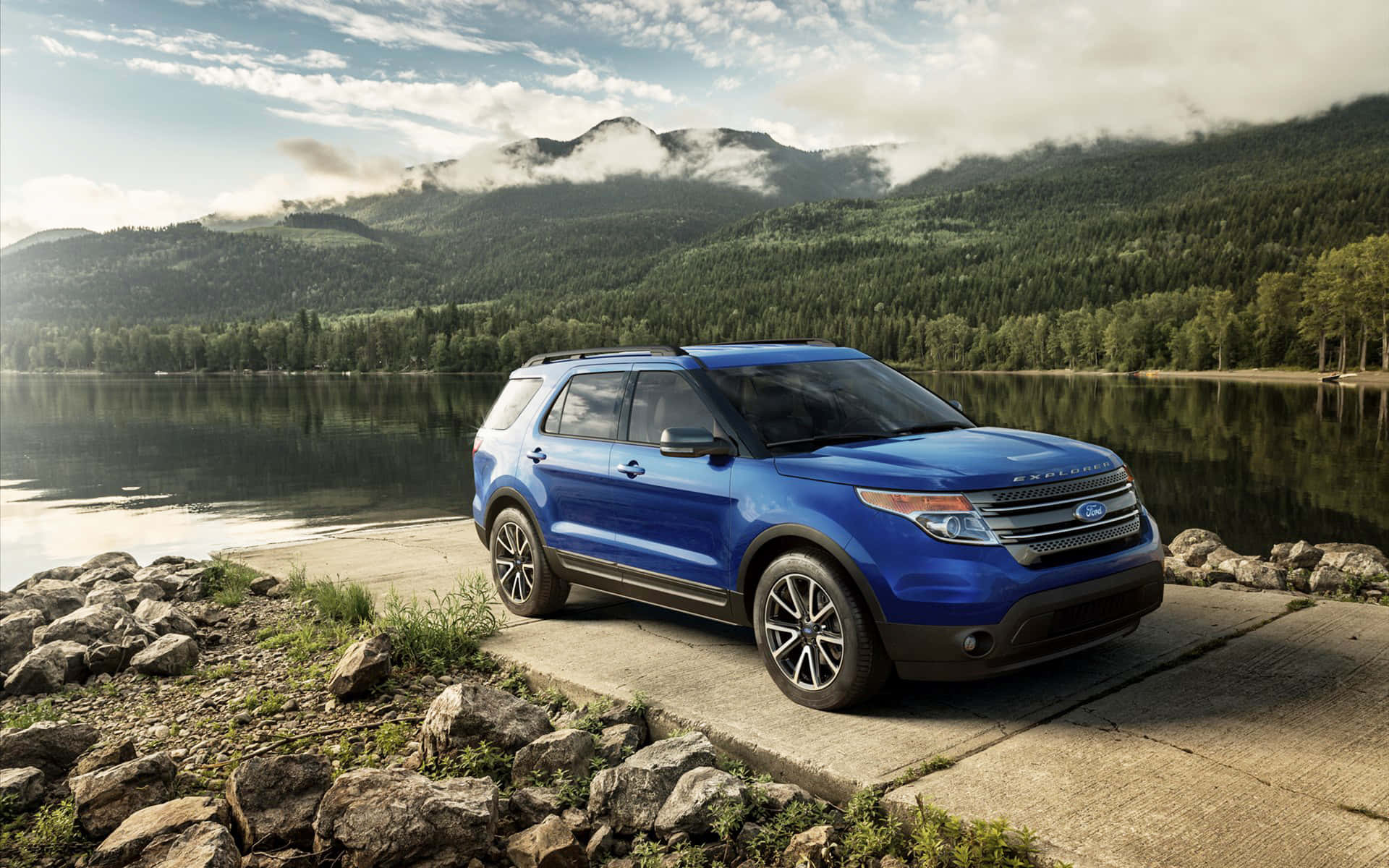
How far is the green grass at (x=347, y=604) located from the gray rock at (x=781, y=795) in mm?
4656

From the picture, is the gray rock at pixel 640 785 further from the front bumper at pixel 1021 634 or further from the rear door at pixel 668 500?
the rear door at pixel 668 500

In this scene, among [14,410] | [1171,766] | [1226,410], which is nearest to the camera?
[1171,766]

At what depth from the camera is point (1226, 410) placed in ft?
174

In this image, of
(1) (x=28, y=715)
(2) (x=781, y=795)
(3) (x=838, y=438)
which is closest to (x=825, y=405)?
(3) (x=838, y=438)

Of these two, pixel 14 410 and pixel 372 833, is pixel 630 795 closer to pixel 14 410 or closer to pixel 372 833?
pixel 372 833

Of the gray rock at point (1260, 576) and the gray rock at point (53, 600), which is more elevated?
the gray rock at point (1260, 576)

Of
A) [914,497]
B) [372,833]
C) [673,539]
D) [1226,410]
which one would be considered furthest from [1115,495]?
[1226,410]

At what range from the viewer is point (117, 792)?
4605mm

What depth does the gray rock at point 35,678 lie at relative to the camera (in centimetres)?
689

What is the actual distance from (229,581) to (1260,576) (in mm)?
10699

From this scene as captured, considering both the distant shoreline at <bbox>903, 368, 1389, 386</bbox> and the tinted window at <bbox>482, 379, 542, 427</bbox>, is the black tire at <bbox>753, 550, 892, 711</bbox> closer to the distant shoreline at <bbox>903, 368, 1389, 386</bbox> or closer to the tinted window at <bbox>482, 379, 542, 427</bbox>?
the tinted window at <bbox>482, 379, 542, 427</bbox>

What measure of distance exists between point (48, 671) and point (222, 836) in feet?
13.5

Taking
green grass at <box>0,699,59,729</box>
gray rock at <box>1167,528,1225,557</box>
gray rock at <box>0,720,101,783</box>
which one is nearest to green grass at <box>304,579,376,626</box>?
green grass at <box>0,699,59,729</box>

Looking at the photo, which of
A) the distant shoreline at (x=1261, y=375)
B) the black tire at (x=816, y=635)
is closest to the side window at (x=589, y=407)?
the black tire at (x=816, y=635)
